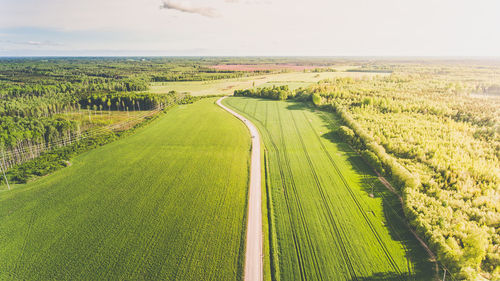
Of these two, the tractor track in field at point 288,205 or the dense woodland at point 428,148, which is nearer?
the tractor track in field at point 288,205

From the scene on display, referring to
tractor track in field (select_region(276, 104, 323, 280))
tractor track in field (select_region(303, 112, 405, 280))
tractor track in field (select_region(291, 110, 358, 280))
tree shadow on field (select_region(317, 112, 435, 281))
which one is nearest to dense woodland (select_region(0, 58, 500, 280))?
tree shadow on field (select_region(317, 112, 435, 281))

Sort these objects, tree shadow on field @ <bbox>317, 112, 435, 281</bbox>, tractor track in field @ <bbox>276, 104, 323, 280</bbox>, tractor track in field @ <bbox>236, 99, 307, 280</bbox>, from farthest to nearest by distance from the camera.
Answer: tractor track in field @ <bbox>276, 104, 323, 280</bbox>, tractor track in field @ <bbox>236, 99, 307, 280</bbox>, tree shadow on field @ <bbox>317, 112, 435, 281</bbox>

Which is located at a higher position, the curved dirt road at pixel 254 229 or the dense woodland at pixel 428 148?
the dense woodland at pixel 428 148

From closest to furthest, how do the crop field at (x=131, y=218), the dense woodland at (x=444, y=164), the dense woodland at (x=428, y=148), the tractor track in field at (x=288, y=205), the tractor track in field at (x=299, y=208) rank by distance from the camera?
the crop field at (x=131, y=218) < the dense woodland at (x=444, y=164) < the tractor track in field at (x=288, y=205) < the tractor track in field at (x=299, y=208) < the dense woodland at (x=428, y=148)

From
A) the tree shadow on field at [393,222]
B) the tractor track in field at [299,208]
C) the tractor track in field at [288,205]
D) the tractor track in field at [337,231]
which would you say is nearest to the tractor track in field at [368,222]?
the tree shadow on field at [393,222]

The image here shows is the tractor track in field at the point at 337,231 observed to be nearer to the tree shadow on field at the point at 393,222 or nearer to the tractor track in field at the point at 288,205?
the tree shadow on field at the point at 393,222

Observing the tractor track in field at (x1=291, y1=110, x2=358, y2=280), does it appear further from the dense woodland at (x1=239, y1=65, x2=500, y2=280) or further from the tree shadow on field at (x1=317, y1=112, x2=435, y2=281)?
the dense woodland at (x1=239, y1=65, x2=500, y2=280)

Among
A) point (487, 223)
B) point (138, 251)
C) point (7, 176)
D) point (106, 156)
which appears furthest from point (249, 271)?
point (7, 176)
